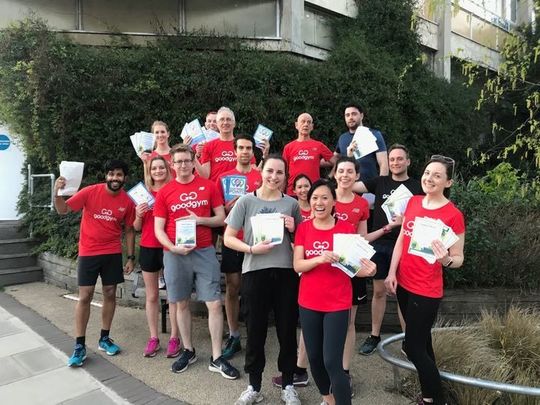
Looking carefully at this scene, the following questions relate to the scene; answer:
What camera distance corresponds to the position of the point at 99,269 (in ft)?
14.7

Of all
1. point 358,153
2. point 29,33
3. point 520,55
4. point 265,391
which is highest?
point 29,33

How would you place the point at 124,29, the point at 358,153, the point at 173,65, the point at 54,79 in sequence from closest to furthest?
1. the point at 358,153
2. the point at 54,79
3. the point at 173,65
4. the point at 124,29

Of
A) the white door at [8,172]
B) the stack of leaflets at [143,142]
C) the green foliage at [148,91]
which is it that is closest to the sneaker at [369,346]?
the stack of leaflets at [143,142]

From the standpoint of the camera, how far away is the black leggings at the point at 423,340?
125 inches

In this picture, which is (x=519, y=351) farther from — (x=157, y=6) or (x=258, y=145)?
(x=157, y=6)

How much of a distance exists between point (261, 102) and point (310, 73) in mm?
1370

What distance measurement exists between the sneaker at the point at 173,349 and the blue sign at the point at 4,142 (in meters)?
8.59

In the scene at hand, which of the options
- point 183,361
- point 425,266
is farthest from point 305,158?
point 183,361

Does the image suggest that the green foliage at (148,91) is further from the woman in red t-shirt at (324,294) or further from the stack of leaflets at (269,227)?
the woman in red t-shirt at (324,294)

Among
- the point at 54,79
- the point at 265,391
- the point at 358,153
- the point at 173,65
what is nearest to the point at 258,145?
the point at 358,153

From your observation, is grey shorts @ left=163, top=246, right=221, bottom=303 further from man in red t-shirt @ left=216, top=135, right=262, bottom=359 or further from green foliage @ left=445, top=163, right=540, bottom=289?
green foliage @ left=445, top=163, right=540, bottom=289

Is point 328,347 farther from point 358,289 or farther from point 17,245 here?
point 17,245

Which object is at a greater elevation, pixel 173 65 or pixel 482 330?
pixel 173 65

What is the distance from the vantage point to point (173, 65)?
28.7 ft
